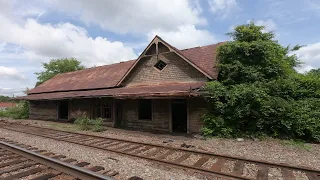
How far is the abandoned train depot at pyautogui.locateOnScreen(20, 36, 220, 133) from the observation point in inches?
507

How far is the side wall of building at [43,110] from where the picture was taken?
22355 mm

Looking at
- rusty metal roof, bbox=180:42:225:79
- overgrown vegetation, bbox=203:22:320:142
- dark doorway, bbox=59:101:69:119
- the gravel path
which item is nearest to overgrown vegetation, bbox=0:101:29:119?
dark doorway, bbox=59:101:69:119

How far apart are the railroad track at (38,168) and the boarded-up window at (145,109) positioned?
8964 millimetres

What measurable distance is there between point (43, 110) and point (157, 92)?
16148 millimetres

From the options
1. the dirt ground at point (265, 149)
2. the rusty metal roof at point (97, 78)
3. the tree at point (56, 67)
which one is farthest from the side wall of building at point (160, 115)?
the tree at point (56, 67)

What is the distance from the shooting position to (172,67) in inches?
597

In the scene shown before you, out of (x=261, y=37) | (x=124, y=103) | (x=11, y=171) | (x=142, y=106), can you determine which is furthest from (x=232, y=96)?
(x=11, y=171)

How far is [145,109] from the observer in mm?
15680

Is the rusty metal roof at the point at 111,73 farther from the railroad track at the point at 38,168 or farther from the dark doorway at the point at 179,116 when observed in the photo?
A: the railroad track at the point at 38,168

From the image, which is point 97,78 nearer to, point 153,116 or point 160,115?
point 153,116

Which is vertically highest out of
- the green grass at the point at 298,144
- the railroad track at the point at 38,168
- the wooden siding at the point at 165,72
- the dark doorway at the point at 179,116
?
the wooden siding at the point at 165,72

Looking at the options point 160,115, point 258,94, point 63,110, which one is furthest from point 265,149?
point 63,110

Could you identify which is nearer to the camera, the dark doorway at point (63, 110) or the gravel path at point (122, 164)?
the gravel path at point (122, 164)

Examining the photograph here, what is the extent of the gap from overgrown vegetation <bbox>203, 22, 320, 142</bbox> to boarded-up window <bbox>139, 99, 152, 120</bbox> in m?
4.44
